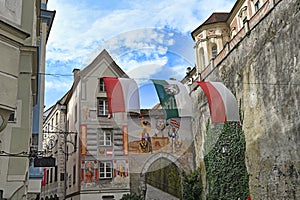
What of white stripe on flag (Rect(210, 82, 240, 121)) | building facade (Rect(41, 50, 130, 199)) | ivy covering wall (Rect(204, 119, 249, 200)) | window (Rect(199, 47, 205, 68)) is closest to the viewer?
white stripe on flag (Rect(210, 82, 240, 121))

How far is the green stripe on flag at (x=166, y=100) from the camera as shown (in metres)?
10.2

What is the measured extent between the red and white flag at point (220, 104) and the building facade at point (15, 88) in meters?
5.44

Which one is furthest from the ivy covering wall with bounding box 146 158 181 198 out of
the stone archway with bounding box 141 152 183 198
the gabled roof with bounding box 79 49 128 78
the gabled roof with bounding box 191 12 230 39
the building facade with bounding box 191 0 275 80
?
the gabled roof with bounding box 191 12 230 39

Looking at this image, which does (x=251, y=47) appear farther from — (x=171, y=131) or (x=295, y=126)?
(x=171, y=131)

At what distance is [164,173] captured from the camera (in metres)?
22.9

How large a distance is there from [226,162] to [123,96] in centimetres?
866

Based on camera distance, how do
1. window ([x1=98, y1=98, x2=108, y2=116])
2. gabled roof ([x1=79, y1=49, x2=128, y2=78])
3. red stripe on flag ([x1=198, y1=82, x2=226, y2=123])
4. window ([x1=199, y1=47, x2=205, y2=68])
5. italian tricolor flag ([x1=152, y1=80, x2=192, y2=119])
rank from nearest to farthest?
gabled roof ([x1=79, y1=49, x2=128, y2=78]), italian tricolor flag ([x1=152, y1=80, x2=192, y2=119]), red stripe on flag ([x1=198, y1=82, x2=226, y2=123]), window ([x1=98, y1=98, x2=108, y2=116]), window ([x1=199, y1=47, x2=205, y2=68])

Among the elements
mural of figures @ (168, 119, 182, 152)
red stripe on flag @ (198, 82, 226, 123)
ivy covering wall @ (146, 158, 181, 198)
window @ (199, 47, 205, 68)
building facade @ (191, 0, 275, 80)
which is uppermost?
building facade @ (191, 0, 275, 80)

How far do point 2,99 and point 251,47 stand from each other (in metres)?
12.9

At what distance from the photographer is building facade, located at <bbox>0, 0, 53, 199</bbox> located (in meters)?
4.59

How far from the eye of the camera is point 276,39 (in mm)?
13758

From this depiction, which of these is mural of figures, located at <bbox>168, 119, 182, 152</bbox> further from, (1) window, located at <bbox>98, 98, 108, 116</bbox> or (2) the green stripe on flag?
(2) the green stripe on flag

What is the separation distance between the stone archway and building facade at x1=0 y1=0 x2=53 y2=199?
1483 centimetres

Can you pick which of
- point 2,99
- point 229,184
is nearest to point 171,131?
point 229,184
